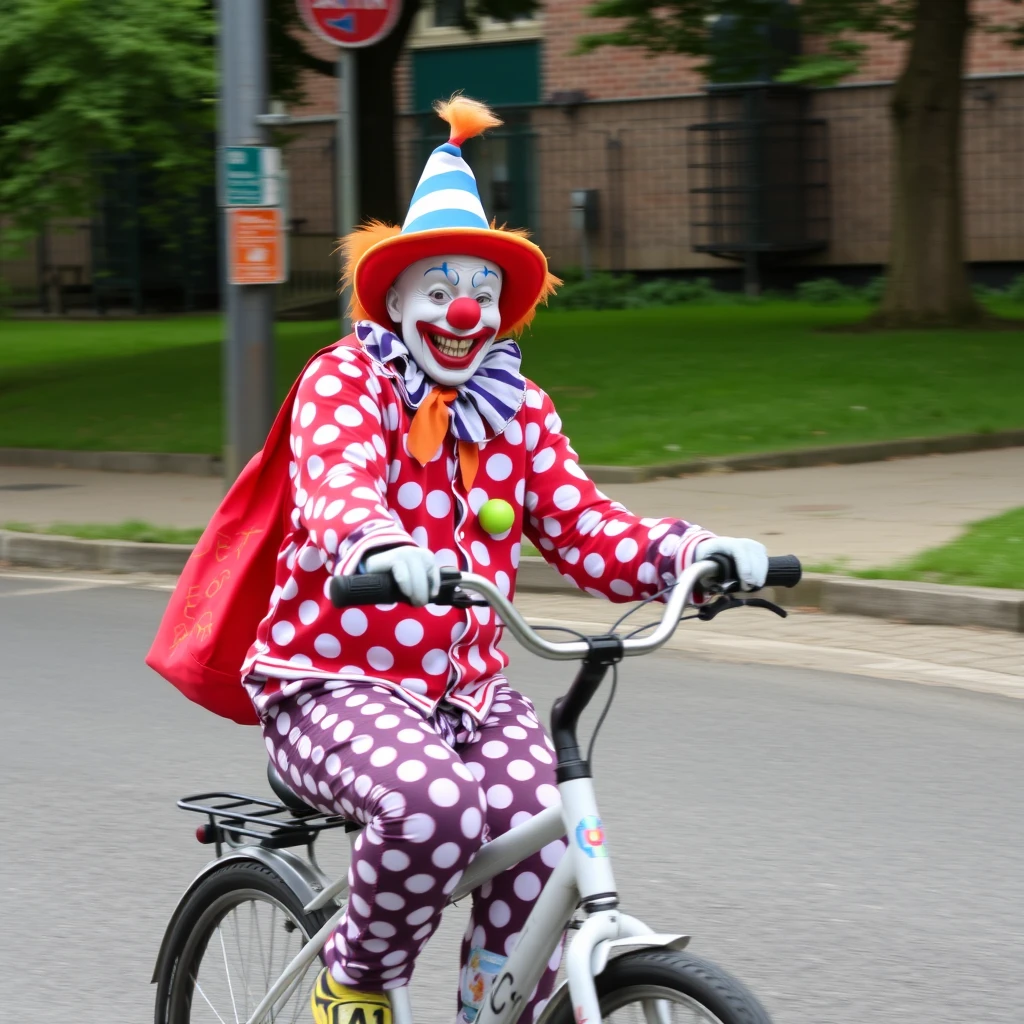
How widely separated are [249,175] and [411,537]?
28.1 feet

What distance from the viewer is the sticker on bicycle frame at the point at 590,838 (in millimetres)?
2627

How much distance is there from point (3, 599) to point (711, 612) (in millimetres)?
7372

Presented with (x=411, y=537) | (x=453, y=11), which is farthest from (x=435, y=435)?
(x=453, y=11)

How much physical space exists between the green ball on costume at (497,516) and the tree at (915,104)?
16045 millimetres

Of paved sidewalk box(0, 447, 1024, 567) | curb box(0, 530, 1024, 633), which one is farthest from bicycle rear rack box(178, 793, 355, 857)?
paved sidewalk box(0, 447, 1024, 567)

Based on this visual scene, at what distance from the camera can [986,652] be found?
7707mm

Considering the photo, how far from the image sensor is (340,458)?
294 centimetres

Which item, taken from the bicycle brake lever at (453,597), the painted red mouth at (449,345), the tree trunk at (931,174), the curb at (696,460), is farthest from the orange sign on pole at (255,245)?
the tree trunk at (931,174)

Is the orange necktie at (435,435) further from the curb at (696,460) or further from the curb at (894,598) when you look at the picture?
the curb at (696,460)

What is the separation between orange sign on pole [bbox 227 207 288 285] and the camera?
11164mm

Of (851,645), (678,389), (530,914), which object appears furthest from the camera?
(678,389)

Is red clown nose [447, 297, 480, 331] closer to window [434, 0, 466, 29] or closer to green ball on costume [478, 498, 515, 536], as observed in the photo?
green ball on costume [478, 498, 515, 536]

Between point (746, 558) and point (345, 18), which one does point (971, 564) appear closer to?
point (345, 18)

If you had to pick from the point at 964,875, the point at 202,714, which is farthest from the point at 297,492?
the point at 202,714
